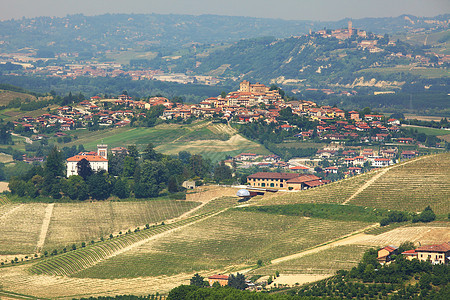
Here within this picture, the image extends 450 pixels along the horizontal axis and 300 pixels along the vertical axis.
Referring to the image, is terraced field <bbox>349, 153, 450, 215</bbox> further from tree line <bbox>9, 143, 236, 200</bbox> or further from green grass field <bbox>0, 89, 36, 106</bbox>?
green grass field <bbox>0, 89, 36, 106</bbox>

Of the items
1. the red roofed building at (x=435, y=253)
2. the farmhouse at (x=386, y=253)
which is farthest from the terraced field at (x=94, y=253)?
the red roofed building at (x=435, y=253)

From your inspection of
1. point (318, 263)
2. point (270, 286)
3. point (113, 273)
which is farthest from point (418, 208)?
point (113, 273)

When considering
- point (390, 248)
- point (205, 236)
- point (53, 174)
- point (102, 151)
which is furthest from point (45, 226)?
point (390, 248)

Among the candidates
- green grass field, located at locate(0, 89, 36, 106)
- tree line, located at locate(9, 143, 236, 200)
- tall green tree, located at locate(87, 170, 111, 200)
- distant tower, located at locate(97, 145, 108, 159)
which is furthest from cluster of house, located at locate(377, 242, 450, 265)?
green grass field, located at locate(0, 89, 36, 106)

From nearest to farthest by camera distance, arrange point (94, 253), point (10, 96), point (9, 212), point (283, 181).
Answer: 1. point (94, 253)
2. point (9, 212)
3. point (283, 181)
4. point (10, 96)

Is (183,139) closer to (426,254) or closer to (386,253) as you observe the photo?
(386,253)

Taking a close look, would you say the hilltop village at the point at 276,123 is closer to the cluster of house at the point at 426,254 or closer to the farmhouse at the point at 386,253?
the farmhouse at the point at 386,253

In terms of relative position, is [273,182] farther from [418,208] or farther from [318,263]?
[318,263]
